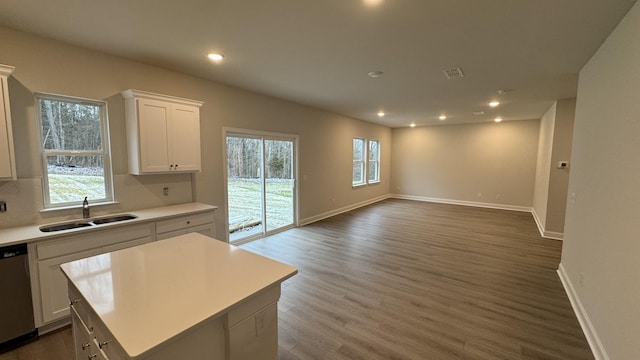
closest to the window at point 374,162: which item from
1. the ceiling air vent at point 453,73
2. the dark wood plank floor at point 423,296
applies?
the dark wood plank floor at point 423,296

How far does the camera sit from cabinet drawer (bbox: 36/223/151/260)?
230 cm

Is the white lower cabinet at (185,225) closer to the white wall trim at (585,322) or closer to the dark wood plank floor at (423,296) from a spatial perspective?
the dark wood plank floor at (423,296)

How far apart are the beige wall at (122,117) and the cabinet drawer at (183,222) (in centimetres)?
54

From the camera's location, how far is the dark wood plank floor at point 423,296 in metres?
2.21

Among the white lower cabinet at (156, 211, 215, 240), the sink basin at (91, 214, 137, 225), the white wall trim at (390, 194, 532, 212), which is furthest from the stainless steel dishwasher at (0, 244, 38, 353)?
the white wall trim at (390, 194, 532, 212)

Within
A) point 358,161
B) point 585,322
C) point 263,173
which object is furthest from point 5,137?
point 358,161

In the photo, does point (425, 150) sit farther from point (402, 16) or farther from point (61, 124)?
point (61, 124)

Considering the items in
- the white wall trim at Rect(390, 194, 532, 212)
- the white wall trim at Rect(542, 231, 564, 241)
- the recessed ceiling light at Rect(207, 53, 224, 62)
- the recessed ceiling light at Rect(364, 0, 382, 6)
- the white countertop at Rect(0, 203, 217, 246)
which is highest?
the recessed ceiling light at Rect(207, 53, 224, 62)

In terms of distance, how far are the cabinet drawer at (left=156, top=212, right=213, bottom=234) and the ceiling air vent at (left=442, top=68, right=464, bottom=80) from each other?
12.0 feet

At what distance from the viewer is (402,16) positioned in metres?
2.17

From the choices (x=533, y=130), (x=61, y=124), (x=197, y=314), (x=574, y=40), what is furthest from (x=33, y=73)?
(x=533, y=130)

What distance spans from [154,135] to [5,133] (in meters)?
1.17

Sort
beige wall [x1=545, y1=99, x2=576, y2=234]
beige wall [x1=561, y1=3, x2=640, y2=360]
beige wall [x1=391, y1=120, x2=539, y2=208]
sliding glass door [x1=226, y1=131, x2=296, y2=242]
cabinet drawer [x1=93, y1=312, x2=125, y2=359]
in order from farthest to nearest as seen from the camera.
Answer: beige wall [x1=391, y1=120, x2=539, y2=208] → beige wall [x1=545, y1=99, x2=576, y2=234] → sliding glass door [x1=226, y1=131, x2=296, y2=242] → beige wall [x1=561, y1=3, x2=640, y2=360] → cabinet drawer [x1=93, y1=312, x2=125, y2=359]

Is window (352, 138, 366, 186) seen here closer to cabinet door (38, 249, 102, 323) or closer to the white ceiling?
the white ceiling
